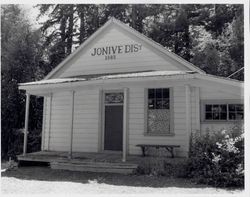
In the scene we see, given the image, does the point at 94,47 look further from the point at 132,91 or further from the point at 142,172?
the point at 142,172

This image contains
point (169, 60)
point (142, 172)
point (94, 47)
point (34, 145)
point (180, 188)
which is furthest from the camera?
point (34, 145)

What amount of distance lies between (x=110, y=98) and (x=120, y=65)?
1379mm

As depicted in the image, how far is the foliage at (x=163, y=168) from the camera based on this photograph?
10345 millimetres

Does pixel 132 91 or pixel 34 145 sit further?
pixel 34 145

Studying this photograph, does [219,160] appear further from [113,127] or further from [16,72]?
[16,72]

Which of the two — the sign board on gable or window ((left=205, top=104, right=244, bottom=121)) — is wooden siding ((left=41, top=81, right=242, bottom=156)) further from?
the sign board on gable

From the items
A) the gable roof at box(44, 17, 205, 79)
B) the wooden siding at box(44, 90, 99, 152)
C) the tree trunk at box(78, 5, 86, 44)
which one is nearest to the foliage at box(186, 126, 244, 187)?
the gable roof at box(44, 17, 205, 79)

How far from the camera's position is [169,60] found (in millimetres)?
13648

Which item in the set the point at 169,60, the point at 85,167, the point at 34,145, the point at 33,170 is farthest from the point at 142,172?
the point at 34,145

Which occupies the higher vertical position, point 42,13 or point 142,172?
point 42,13

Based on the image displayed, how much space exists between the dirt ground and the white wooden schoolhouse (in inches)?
58.1

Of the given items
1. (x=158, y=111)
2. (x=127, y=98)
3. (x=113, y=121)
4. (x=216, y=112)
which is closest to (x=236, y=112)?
(x=216, y=112)

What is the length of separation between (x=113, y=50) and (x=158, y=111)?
3.26 meters

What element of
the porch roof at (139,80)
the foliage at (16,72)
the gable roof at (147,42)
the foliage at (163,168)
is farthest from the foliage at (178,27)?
the foliage at (163,168)
